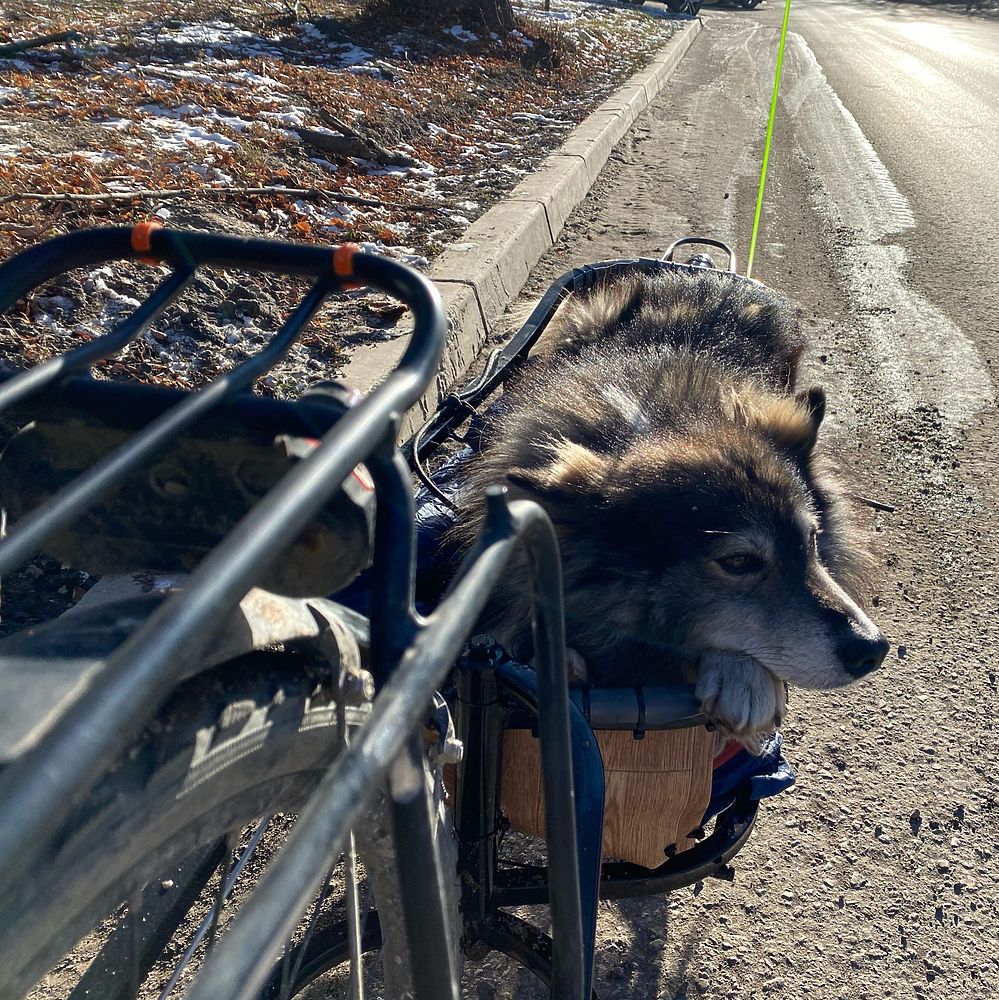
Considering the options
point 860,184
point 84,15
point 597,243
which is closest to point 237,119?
point 597,243

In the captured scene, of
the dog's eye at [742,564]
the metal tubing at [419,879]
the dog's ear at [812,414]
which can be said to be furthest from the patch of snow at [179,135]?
the metal tubing at [419,879]

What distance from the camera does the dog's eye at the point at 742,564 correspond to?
100 inches

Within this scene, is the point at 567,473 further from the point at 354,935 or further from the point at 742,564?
the point at 354,935

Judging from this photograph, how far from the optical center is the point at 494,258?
595cm

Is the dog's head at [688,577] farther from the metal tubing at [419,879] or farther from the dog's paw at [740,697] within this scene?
the metal tubing at [419,879]

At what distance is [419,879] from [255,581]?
596 mm

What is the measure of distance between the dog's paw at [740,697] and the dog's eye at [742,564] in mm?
243

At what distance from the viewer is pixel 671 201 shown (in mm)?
8922

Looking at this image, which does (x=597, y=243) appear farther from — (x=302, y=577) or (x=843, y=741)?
(x=302, y=577)

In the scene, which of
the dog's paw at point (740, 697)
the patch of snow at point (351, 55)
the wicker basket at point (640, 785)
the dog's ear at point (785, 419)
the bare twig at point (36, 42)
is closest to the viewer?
the wicker basket at point (640, 785)

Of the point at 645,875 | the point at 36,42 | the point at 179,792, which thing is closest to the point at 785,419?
the point at 645,875

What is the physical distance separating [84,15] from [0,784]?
12556mm

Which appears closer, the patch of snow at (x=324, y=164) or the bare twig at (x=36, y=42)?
the patch of snow at (x=324, y=164)

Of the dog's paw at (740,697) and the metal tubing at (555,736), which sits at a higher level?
the metal tubing at (555,736)
